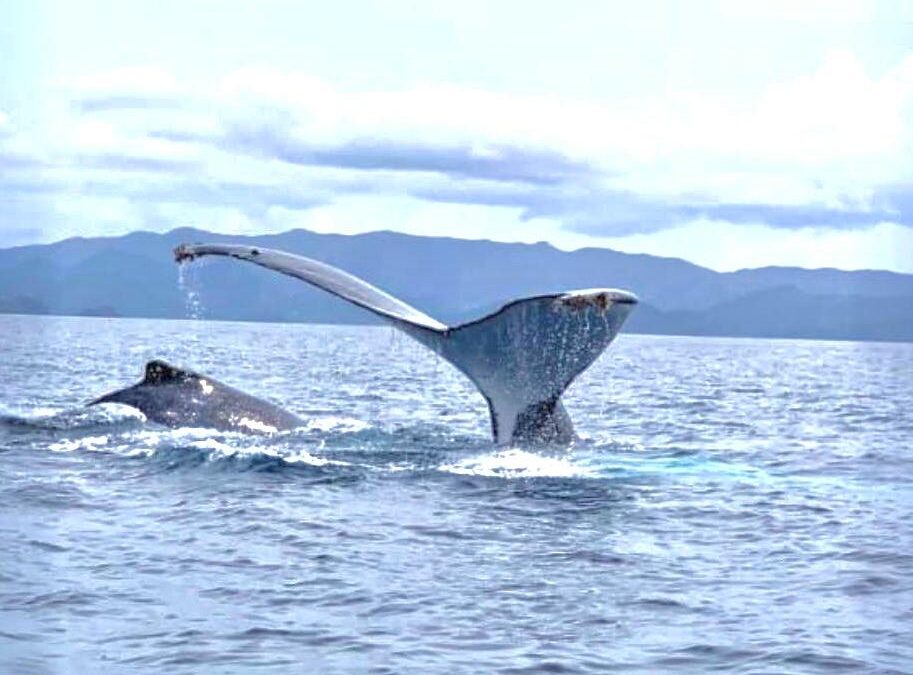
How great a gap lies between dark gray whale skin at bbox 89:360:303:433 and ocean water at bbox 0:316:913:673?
11.7 inches

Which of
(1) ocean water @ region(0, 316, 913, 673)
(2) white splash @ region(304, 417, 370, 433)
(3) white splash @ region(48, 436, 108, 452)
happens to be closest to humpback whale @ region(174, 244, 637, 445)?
(1) ocean water @ region(0, 316, 913, 673)

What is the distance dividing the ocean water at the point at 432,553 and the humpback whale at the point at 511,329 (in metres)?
0.98

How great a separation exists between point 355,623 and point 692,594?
234 cm

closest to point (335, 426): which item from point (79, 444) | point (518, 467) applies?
point (79, 444)

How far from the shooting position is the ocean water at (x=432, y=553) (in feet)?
27.4

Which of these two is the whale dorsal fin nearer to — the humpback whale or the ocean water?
the ocean water

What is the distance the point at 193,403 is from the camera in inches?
703

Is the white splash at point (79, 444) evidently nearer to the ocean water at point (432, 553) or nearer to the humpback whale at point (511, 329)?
the ocean water at point (432, 553)

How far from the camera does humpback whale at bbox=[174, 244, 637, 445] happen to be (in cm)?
1302

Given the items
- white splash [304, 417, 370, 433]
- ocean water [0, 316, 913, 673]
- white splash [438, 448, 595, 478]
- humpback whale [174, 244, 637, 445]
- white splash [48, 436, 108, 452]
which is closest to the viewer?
ocean water [0, 316, 913, 673]

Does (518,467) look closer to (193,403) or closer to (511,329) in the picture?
(511,329)

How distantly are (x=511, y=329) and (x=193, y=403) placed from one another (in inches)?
223

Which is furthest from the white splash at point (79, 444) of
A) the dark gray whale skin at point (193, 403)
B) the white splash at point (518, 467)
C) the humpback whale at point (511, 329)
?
the white splash at point (518, 467)

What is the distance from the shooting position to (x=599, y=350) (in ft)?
44.2
